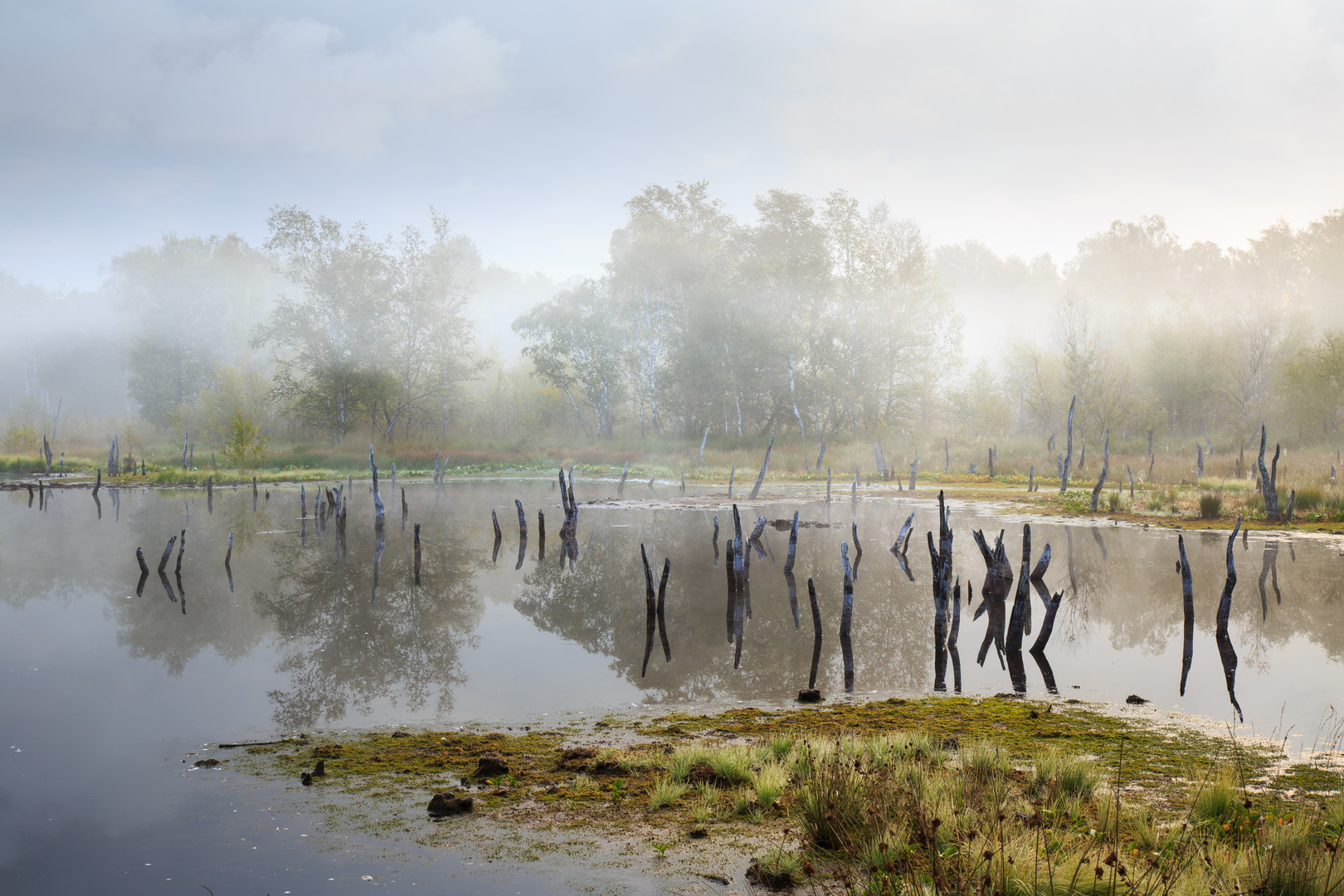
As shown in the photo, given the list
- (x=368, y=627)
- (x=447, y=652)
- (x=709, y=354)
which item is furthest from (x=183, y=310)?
(x=447, y=652)

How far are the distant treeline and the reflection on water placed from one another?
23066 mm

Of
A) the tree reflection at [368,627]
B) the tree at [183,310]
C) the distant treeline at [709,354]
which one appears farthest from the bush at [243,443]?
the tree reflection at [368,627]

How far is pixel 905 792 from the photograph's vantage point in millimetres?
5309

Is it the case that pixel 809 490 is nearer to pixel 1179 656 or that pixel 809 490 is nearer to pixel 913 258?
pixel 913 258

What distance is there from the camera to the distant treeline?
147ft

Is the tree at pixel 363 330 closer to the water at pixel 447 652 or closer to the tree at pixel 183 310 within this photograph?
the tree at pixel 183 310

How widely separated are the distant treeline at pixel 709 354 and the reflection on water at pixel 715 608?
75.7 ft

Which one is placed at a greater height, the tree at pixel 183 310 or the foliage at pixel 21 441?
the tree at pixel 183 310

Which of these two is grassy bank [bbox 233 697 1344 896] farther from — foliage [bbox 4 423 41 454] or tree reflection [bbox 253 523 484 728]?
foliage [bbox 4 423 41 454]

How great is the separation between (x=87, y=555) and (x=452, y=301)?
37174mm

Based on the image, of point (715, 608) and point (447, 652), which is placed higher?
point (715, 608)

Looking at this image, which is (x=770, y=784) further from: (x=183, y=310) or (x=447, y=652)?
(x=183, y=310)

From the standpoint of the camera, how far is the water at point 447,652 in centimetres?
568

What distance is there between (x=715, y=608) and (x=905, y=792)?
8308 millimetres
